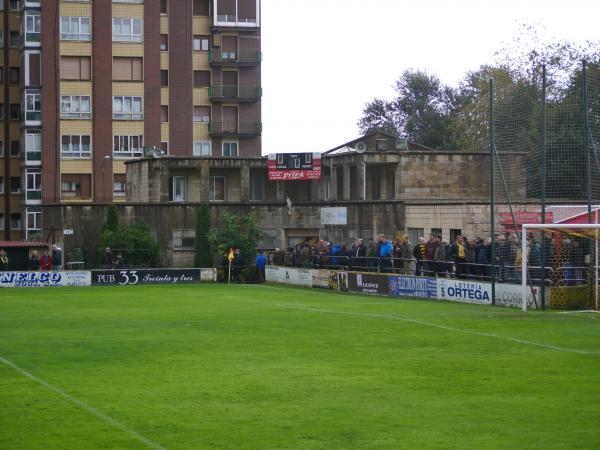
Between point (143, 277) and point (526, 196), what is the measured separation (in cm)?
2262

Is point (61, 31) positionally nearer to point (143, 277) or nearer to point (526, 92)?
point (143, 277)

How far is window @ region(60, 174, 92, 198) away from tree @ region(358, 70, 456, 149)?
4158 cm

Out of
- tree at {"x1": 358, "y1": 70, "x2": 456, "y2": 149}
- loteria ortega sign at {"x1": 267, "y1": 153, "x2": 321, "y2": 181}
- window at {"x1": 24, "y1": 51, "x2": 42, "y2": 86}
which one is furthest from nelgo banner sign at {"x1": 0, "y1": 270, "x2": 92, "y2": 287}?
tree at {"x1": 358, "y1": 70, "x2": 456, "y2": 149}

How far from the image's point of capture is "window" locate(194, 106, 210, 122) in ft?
309

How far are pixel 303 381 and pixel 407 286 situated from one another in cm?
2408

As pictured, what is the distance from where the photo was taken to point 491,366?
63.7ft

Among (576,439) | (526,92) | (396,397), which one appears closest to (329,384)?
(396,397)

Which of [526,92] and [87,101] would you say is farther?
[87,101]

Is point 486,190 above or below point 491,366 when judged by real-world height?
above

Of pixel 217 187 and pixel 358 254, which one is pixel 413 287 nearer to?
pixel 358 254

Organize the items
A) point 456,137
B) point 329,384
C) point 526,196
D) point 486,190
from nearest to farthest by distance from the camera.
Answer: point 329,384 < point 526,196 < point 486,190 < point 456,137

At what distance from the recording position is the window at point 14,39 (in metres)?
93.5

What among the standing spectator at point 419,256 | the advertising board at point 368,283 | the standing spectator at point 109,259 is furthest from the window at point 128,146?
the standing spectator at point 419,256

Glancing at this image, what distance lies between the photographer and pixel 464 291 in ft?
122
